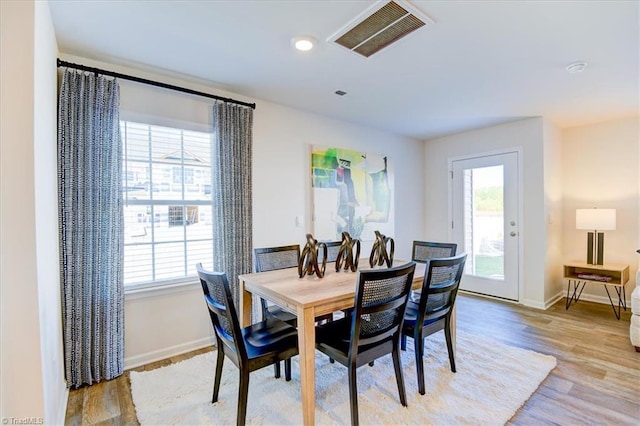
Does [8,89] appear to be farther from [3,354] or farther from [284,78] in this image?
[284,78]

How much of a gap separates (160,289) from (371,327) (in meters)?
1.85

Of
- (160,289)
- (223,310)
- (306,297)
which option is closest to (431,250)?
(306,297)

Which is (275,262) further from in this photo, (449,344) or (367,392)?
(449,344)

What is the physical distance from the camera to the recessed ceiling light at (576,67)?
2.46 meters

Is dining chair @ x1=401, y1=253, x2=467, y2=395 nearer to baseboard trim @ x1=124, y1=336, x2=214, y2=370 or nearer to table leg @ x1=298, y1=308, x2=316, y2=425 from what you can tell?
table leg @ x1=298, y1=308, x2=316, y2=425

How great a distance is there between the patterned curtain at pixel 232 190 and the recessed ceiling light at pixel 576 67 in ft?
8.93

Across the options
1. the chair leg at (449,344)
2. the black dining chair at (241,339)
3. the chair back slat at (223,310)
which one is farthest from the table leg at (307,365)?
the chair leg at (449,344)

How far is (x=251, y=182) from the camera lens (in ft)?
10.00

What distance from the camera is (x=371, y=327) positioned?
1795 mm

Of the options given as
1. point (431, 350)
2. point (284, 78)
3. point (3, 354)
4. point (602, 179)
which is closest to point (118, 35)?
point (284, 78)

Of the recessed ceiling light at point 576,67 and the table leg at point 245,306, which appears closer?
the table leg at point 245,306

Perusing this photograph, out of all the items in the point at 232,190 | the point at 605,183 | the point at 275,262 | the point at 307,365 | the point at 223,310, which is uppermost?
the point at 605,183

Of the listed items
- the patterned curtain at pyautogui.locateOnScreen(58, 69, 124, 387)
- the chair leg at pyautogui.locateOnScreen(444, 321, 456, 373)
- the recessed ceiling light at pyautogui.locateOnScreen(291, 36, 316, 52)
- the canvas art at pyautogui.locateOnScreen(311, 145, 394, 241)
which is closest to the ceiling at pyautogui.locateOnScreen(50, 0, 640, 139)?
the recessed ceiling light at pyautogui.locateOnScreen(291, 36, 316, 52)

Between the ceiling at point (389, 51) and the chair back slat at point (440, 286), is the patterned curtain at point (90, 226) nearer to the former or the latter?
the ceiling at point (389, 51)
